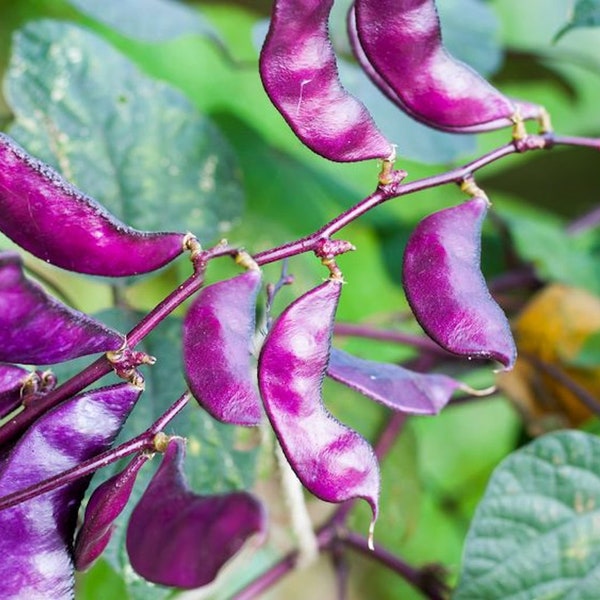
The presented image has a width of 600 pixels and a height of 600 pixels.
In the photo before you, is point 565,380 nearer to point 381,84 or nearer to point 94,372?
point 381,84

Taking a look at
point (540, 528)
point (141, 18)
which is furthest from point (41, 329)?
point (141, 18)

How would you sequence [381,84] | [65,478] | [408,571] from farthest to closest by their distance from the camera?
[408,571], [381,84], [65,478]

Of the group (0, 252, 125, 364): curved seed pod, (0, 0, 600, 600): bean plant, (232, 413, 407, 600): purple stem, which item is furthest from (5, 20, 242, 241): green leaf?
(0, 252, 125, 364): curved seed pod

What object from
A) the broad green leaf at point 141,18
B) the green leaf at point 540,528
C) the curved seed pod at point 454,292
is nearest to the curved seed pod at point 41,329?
the curved seed pod at point 454,292

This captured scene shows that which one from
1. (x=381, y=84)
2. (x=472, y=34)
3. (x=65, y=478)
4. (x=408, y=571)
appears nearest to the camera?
(x=65, y=478)

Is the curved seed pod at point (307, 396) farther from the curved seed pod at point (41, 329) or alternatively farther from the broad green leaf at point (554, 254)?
the broad green leaf at point (554, 254)

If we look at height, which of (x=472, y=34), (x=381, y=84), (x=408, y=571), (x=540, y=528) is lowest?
(x=408, y=571)
